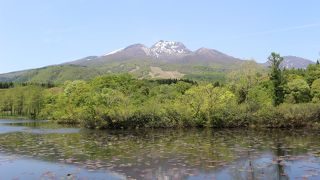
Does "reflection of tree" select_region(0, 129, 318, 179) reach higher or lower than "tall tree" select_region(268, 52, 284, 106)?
lower

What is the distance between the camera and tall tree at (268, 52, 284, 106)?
243ft

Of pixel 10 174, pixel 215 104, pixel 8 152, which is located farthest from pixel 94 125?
pixel 10 174

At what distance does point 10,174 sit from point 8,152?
10856mm

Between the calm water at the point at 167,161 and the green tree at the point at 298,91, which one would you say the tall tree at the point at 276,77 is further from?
the calm water at the point at 167,161

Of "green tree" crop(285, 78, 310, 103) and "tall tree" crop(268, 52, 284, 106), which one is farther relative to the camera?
"green tree" crop(285, 78, 310, 103)

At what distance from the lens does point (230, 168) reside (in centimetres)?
2152

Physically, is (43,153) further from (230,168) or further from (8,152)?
(230,168)

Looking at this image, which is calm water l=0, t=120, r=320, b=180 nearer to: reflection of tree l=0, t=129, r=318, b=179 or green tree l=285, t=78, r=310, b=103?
reflection of tree l=0, t=129, r=318, b=179

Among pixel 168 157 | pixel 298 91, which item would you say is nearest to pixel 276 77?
pixel 298 91

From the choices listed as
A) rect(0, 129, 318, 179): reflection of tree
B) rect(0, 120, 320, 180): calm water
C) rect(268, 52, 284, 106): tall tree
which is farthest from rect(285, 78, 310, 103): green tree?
rect(0, 120, 320, 180): calm water

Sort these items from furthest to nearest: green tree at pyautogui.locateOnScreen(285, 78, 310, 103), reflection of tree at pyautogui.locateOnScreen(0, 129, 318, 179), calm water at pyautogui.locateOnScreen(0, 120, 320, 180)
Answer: green tree at pyautogui.locateOnScreen(285, 78, 310, 103) < reflection of tree at pyautogui.locateOnScreen(0, 129, 318, 179) < calm water at pyautogui.locateOnScreen(0, 120, 320, 180)

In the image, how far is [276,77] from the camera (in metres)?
75.4

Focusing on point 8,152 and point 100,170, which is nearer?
point 100,170

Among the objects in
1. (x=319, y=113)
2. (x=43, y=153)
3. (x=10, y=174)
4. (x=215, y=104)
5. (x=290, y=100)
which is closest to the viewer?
(x=10, y=174)
